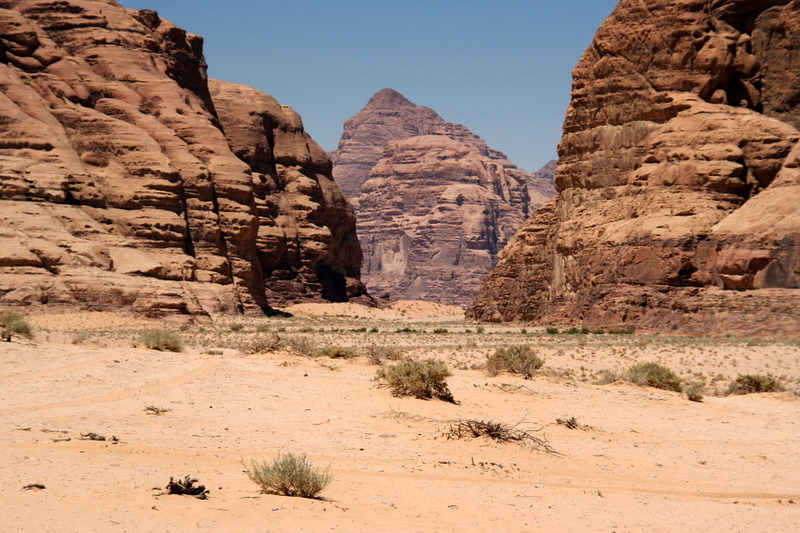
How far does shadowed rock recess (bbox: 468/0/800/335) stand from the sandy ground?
2515 cm

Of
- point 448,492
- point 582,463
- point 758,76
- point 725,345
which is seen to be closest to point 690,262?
point 725,345

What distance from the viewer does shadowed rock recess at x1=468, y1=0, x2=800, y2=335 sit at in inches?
1770

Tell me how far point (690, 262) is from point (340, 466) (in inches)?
1547

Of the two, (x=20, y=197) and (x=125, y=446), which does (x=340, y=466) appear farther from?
(x=20, y=197)

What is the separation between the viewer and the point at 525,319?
6562 centimetres

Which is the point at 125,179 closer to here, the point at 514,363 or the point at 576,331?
the point at 576,331

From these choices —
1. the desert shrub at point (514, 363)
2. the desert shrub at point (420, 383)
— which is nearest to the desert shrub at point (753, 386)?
the desert shrub at point (514, 363)

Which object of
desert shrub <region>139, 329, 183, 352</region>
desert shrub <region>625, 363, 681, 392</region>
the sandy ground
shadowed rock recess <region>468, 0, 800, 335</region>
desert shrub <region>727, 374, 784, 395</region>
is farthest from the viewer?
shadowed rock recess <region>468, 0, 800, 335</region>

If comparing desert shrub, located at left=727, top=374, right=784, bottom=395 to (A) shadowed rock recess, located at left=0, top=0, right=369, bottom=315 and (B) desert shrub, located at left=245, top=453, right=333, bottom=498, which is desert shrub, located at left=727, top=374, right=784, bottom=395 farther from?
(A) shadowed rock recess, located at left=0, top=0, right=369, bottom=315

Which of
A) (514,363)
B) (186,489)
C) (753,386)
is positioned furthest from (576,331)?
(186,489)

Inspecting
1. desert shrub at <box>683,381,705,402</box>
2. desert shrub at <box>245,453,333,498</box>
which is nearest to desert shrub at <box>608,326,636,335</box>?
desert shrub at <box>683,381,705,402</box>

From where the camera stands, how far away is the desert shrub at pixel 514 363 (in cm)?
2281

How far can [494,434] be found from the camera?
13.5 metres

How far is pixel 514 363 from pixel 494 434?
31.6 feet
